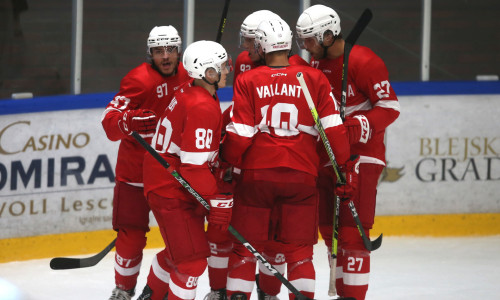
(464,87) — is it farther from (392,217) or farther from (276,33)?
(276,33)

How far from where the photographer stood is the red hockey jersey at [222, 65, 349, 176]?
379 centimetres

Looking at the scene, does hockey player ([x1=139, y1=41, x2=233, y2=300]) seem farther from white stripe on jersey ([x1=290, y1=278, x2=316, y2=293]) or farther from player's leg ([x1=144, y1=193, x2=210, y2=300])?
white stripe on jersey ([x1=290, y1=278, x2=316, y2=293])

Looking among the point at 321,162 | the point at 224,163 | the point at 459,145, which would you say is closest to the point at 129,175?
the point at 224,163

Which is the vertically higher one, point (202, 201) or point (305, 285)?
point (202, 201)

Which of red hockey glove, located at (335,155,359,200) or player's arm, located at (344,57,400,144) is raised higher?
player's arm, located at (344,57,400,144)

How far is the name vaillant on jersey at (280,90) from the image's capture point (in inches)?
149

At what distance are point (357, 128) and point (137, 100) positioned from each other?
0.98 metres

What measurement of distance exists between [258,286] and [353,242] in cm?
51

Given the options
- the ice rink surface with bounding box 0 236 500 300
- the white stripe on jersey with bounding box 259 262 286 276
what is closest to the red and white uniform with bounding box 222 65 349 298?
the white stripe on jersey with bounding box 259 262 286 276

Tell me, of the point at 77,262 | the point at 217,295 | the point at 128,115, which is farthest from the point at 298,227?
the point at 77,262

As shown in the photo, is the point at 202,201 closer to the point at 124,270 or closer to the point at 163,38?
the point at 124,270

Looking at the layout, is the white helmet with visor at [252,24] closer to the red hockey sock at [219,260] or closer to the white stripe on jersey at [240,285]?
the red hockey sock at [219,260]

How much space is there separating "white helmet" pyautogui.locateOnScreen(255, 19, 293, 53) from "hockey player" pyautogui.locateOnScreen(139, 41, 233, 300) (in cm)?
16

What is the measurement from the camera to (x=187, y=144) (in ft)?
12.0
